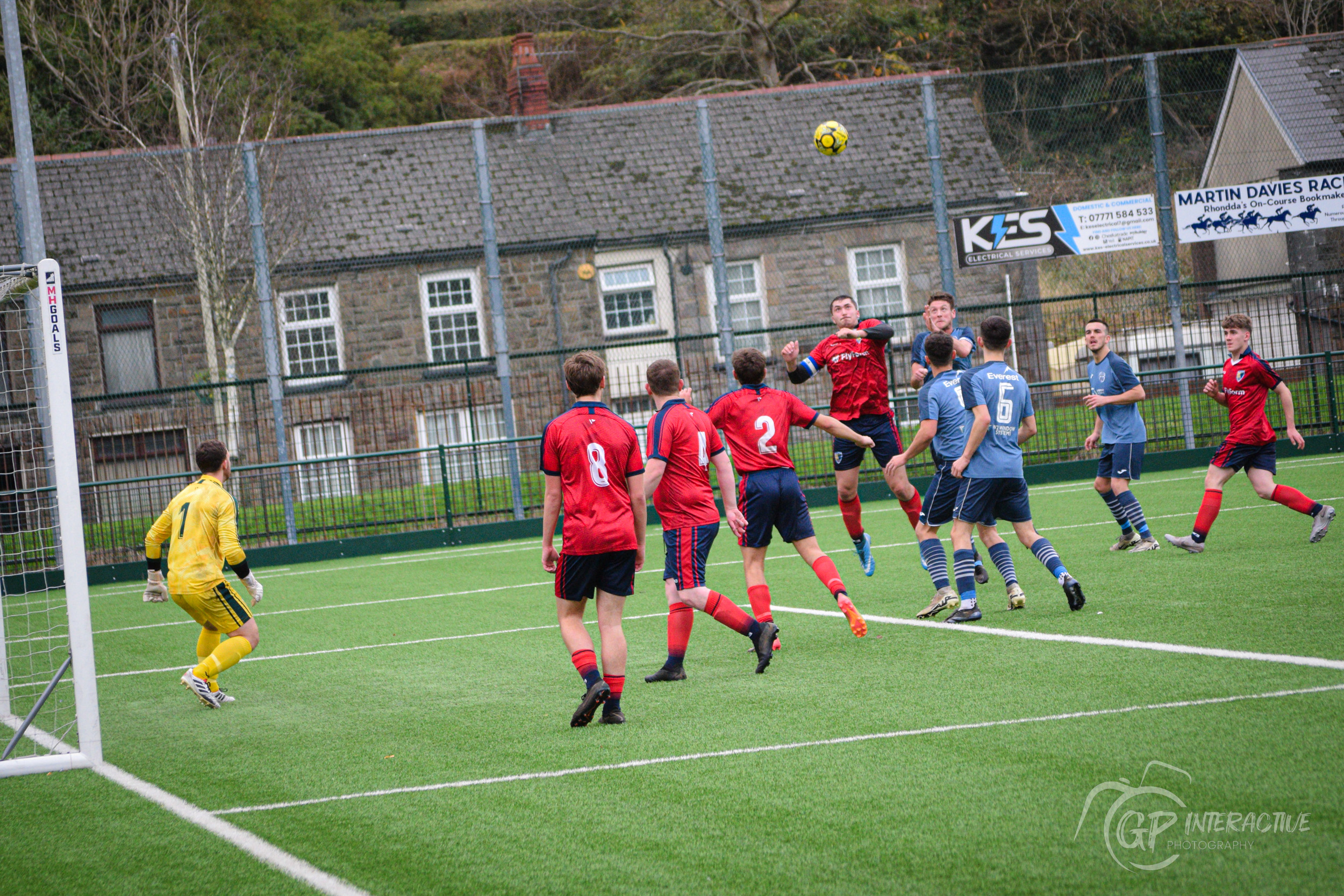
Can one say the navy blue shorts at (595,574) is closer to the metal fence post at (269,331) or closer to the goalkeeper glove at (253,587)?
the goalkeeper glove at (253,587)

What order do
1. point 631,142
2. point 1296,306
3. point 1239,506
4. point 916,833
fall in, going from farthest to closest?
point 631,142 < point 1296,306 < point 1239,506 < point 916,833

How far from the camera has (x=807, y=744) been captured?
5.51 metres

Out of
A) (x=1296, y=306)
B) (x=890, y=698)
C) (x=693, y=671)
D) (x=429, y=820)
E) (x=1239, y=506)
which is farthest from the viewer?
(x=1296, y=306)

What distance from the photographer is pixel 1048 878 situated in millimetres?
3719

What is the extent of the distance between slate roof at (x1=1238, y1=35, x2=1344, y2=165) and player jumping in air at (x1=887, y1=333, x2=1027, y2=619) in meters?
13.3

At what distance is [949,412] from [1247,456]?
9.99 feet

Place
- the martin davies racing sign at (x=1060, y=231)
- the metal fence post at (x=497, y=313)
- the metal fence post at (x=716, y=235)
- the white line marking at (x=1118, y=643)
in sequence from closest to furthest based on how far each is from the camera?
1. the white line marking at (x=1118, y=643)
2. the metal fence post at (x=497, y=313)
3. the metal fence post at (x=716, y=235)
4. the martin davies racing sign at (x=1060, y=231)

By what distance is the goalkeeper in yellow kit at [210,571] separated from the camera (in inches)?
305

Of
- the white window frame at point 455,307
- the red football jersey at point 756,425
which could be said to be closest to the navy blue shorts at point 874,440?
the red football jersey at point 756,425

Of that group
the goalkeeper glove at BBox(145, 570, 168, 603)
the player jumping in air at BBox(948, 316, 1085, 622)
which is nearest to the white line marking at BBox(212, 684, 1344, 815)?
the player jumping in air at BBox(948, 316, 1085, 622)

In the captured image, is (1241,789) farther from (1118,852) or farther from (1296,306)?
(1296,306)

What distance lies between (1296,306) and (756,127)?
12.7 m

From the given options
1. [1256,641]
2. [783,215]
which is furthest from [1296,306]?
[1256,641]

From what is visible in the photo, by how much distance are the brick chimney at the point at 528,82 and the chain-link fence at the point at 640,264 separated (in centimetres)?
96
